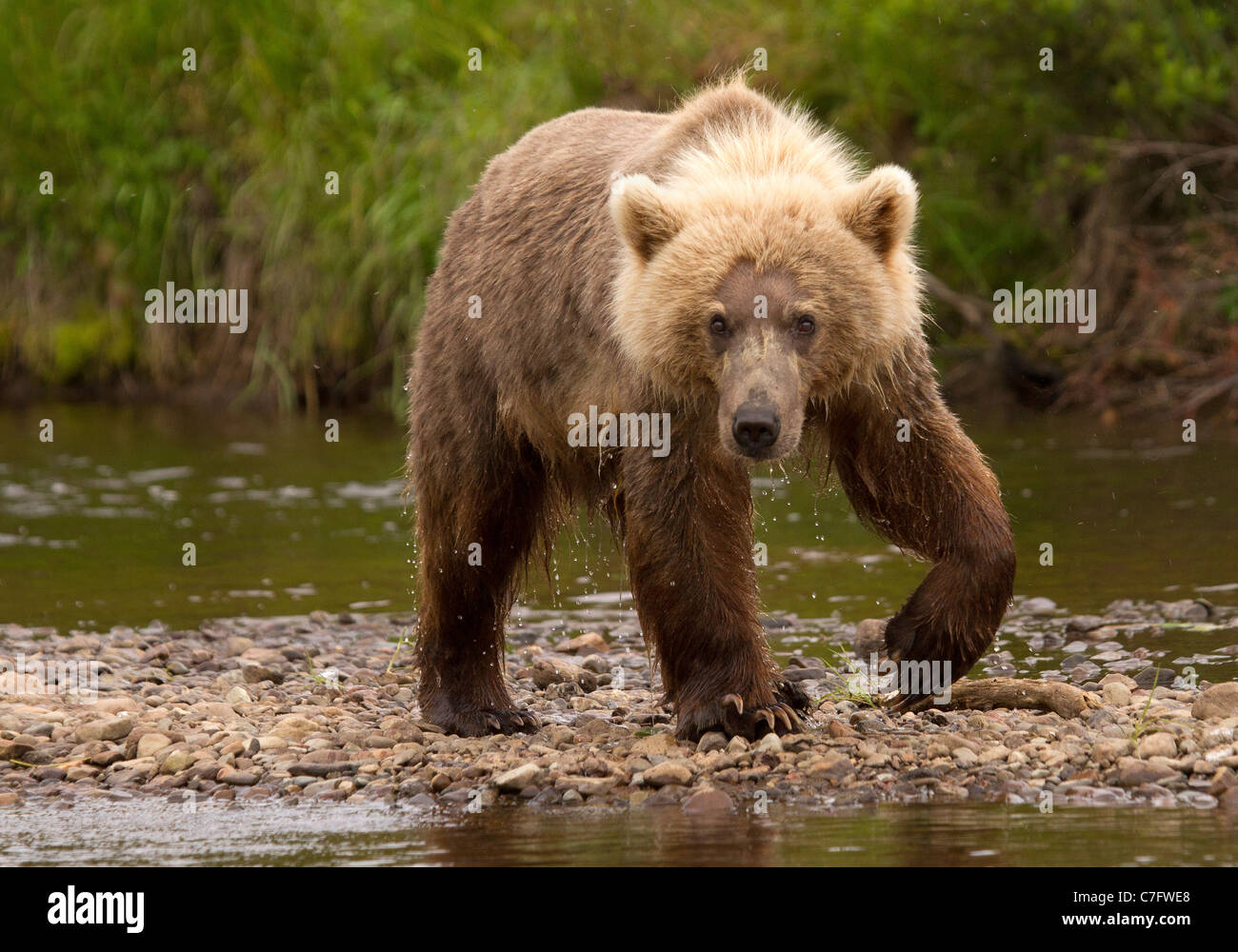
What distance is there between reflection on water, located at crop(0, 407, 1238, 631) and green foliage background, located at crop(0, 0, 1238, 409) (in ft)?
6.57

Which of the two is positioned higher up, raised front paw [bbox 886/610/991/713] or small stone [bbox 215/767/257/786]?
raised front paw [bbox 886/610/991/713]

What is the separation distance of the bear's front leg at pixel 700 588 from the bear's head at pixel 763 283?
0.26 metres

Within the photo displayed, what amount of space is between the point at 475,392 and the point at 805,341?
1526mm

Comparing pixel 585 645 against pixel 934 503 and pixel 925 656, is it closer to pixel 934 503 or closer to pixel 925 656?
A: pixel 925 656

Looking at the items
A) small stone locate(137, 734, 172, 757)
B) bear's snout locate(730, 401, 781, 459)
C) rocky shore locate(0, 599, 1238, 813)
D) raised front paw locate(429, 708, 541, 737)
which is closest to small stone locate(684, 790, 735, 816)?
rocky shore locate(0, 599, 1238, 813)

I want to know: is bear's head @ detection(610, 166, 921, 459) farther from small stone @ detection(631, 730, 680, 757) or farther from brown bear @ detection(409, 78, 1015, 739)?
small stone @ detection(631, 730, 680, 757)

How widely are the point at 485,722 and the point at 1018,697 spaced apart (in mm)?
1848

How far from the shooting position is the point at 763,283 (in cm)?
559

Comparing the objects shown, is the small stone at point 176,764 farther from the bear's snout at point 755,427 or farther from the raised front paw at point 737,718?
the bear's snout at point 755,427

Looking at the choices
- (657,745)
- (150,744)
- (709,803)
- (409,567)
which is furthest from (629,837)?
(409,567)

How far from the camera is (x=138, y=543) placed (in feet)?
37.4

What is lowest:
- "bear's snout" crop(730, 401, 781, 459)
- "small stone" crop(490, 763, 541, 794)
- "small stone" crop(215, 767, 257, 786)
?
"small stone" crop(215, 767, 257, 786)

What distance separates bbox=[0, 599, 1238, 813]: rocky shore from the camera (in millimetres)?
5250

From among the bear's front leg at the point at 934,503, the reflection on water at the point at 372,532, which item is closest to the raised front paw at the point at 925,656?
the bear's front leg at the point at 934,503
